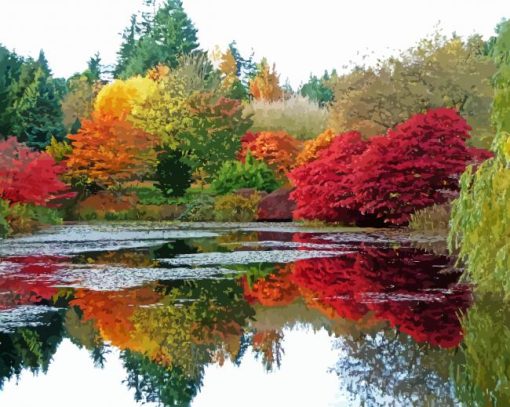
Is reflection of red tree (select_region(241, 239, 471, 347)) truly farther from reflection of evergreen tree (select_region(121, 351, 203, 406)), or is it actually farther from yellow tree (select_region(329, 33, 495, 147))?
yellow tree (select_region(329, 33, 495, 147))

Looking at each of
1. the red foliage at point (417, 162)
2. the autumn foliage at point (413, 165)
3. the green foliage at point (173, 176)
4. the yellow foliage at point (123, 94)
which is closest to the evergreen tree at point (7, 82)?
the yellow foliage at point (123, 94)

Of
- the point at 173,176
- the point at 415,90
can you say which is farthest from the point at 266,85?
the point at 415,90

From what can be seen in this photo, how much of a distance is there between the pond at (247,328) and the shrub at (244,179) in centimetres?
2004

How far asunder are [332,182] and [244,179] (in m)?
10.9

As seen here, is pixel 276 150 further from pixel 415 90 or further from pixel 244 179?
pixel 415 90

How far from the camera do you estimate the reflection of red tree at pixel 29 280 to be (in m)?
13.5

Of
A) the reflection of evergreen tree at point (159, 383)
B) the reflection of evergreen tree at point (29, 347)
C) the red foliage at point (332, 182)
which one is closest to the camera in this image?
the reflection of evergreen tree at point (159, 383)

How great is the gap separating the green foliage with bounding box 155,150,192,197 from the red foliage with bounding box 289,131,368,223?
10578mm

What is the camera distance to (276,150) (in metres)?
44.4

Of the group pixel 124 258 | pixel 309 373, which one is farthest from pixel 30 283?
pixel 309 373

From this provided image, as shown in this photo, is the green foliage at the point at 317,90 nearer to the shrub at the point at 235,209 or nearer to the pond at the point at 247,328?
the shrub at the point at 235,209

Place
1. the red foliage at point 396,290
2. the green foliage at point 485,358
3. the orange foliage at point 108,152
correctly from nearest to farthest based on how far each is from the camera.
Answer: the green foliage at point 485,358 → the red foliage at point 396,290 → the orange foliage at point 108,152

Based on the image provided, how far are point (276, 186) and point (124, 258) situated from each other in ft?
73.3

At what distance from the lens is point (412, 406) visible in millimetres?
6992
